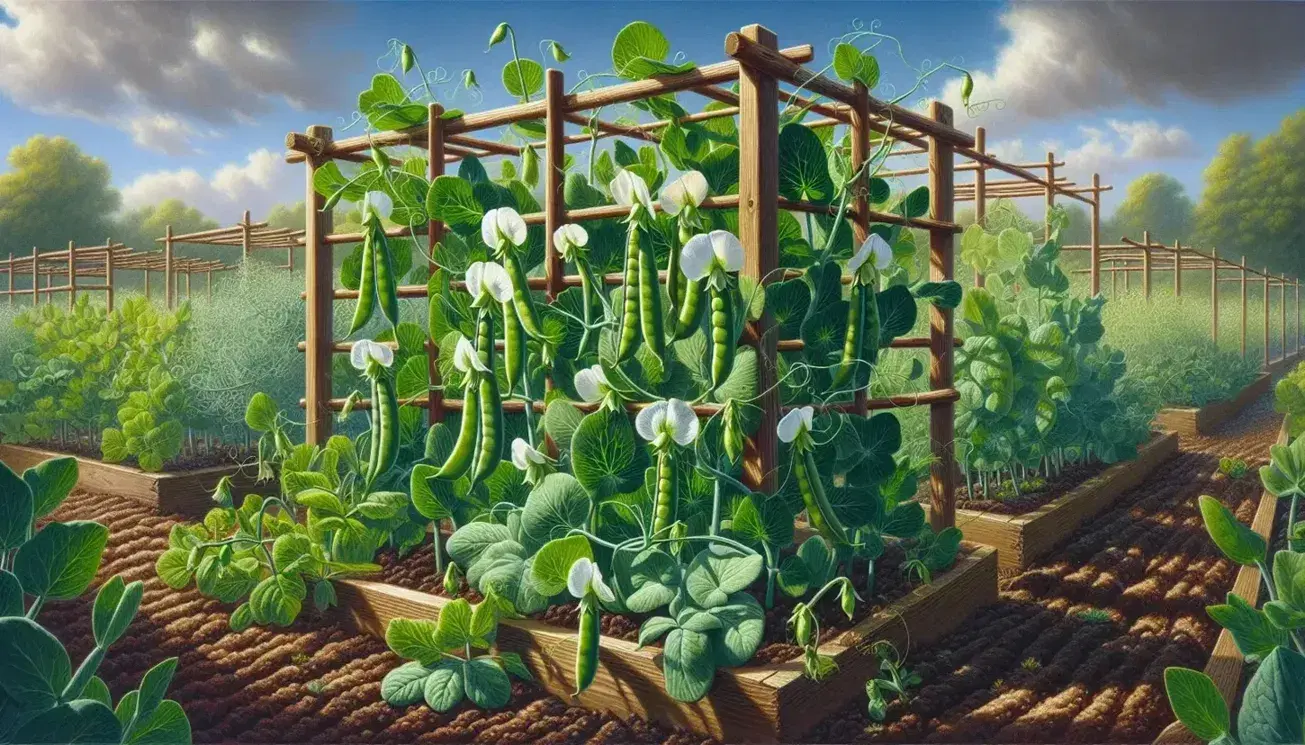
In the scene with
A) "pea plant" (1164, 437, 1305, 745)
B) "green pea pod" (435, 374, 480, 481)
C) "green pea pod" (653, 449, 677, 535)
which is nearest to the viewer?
"pea plant" (1164, 437, 1305, 745)

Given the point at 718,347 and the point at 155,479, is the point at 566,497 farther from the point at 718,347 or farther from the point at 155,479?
the point at 155,479

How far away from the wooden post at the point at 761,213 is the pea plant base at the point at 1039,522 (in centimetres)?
156

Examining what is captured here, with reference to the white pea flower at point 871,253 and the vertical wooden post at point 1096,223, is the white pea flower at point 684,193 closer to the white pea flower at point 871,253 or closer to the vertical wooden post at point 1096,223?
the white pea flower at point 871,253

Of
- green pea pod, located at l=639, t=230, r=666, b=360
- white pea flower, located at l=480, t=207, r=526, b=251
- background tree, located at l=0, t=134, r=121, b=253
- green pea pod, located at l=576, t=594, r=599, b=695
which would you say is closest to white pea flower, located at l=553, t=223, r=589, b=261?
white pea flower, located at l=480, t=207, r=526, b=251

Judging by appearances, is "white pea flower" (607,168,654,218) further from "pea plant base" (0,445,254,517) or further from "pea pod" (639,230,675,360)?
"pea plant base" (0,445,254,517)

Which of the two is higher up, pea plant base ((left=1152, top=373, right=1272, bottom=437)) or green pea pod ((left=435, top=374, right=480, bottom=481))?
green pea pod ((left=435, top=374, right=480, bottom=481))

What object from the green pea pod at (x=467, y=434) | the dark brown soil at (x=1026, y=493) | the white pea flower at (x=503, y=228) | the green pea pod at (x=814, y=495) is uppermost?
the white pea flower at (x=503, y=228)

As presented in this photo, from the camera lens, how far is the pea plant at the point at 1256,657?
1.42m

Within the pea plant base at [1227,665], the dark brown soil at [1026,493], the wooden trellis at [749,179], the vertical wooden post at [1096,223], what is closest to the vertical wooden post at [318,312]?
the wooden trellis at [749,179]

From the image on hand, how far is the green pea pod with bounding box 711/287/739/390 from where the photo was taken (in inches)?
87.4

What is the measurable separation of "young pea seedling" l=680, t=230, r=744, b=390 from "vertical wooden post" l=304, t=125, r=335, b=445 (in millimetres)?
1865

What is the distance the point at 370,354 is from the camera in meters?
2.85

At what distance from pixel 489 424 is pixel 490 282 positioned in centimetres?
36

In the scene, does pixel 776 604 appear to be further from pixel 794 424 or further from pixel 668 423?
pixel 668 423
